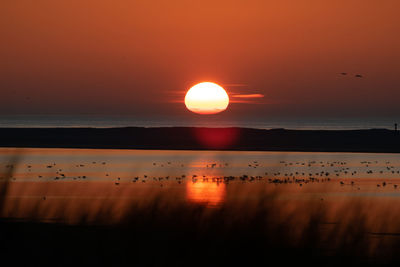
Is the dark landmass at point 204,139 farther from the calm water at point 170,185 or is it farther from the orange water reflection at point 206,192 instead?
the orange water reflection at point 206,192

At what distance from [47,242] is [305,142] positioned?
53.4 m

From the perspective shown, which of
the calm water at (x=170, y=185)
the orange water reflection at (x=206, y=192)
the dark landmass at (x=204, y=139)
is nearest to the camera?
the calm water at (x=170, y=185)

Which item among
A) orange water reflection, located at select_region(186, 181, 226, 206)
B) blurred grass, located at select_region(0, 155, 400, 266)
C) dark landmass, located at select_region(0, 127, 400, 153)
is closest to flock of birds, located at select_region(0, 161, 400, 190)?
orange water reflection, located at select_region(186, 181, 226, 206)

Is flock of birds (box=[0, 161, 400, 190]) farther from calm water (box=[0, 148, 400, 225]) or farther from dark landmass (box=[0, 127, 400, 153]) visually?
dark landmass (box=[0, 127, 400, 153])

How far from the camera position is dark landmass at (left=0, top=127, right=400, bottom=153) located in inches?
2253

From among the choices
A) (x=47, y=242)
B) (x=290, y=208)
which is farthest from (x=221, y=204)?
(x=47, y=242)

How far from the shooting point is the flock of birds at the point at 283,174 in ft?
84.8

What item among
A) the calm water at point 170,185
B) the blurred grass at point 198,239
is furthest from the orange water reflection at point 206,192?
the blurred grass at point 198,239

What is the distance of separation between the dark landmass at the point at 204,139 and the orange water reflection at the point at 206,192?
97.2 ft

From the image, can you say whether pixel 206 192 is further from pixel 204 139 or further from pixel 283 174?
pixel 204 139

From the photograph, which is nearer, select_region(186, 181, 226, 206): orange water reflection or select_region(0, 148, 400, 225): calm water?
select_region(0, 148, 400, 225): calm water

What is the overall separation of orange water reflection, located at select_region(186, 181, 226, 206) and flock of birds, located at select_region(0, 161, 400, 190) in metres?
0.89

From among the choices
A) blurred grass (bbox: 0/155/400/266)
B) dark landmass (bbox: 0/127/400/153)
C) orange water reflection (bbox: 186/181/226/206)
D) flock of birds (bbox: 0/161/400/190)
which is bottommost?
blurred grass (bbox: 0/155/400/266)

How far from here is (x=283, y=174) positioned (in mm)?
28641
